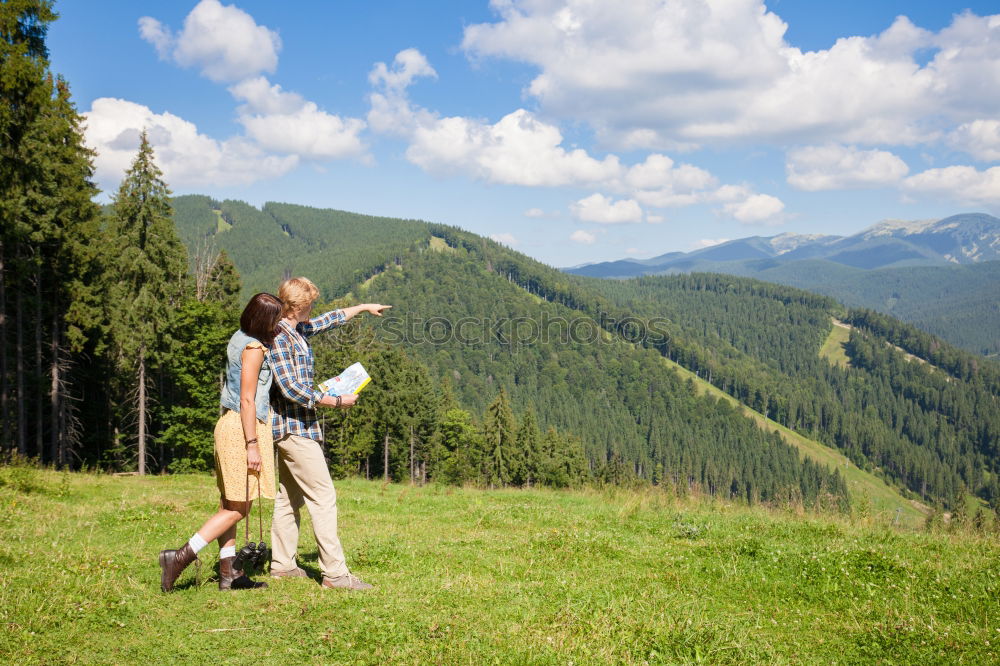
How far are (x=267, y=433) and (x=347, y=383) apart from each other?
909mm

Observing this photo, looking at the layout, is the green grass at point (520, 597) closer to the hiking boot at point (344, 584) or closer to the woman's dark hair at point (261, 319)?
the hiking boot at point (344, 584)

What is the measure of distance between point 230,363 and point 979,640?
7263mm

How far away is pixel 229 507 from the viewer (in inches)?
231

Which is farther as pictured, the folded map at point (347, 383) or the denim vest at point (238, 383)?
the folded map at point (347, 383)

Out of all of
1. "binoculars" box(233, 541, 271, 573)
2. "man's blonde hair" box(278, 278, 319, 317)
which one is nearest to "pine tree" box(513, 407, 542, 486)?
"binoculars" box(233, 541, 271, 573)

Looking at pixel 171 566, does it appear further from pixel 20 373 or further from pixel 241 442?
pixel 20 373

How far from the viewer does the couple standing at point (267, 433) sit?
5625 millimetres

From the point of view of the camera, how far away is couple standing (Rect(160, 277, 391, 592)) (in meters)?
5.62

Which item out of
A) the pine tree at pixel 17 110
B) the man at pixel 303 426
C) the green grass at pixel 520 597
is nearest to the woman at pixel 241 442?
the man at pixel 303 426

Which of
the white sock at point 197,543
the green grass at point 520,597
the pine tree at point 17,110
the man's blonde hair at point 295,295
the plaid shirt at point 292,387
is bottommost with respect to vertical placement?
the green grass at point 520,597

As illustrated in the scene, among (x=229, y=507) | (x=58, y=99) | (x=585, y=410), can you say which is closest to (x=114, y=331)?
(x=58, y=99)

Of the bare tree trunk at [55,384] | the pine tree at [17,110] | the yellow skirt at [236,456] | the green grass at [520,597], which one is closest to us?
the green grass at [520,597]

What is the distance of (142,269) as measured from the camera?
81.4ft

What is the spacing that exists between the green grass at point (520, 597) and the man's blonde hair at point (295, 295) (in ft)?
9.32
